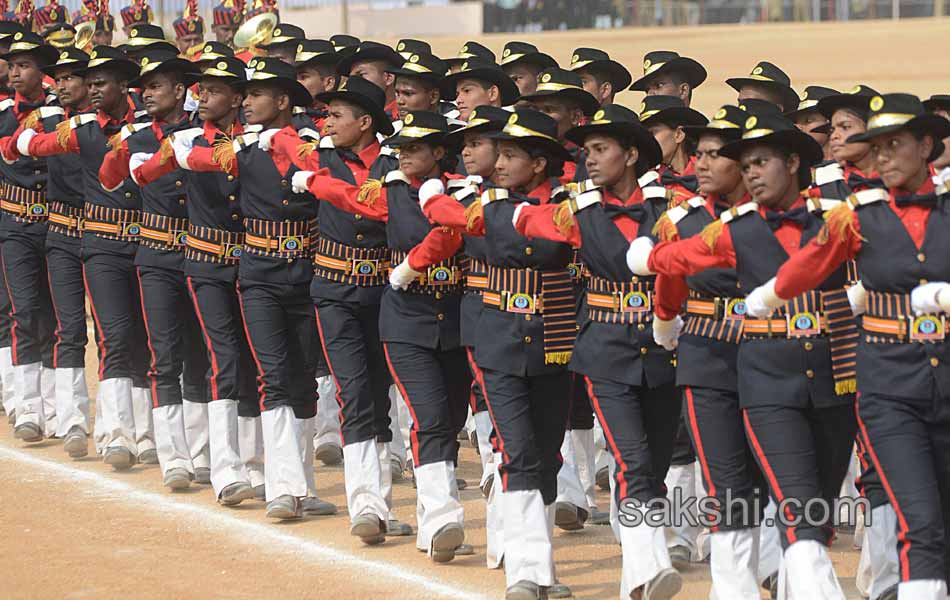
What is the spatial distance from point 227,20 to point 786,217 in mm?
10228

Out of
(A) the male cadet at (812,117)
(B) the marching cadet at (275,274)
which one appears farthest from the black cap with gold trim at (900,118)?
(B) the marching cadet at (275,274)

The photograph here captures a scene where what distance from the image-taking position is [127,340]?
488 inches

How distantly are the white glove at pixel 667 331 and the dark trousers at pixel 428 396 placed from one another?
170cm

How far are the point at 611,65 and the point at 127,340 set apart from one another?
373 cm

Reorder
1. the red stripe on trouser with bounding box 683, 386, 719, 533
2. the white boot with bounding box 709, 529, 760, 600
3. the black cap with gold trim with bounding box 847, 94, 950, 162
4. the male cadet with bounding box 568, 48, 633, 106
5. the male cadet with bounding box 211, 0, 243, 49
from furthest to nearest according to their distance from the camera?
the male cadet with bounding box 211, 0, 243, 49
the male cadet with bounding box 568, 48, 633, 106
the red stripe on trouser with bounding box 683, 386, 719, 533
the white boot with bounding box 709, 529, 760, 600
the black cap with gold trim with bounding box 847, 94, 950, 162

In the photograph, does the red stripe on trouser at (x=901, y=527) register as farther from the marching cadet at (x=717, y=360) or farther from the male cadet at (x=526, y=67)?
the male cadet at (x=526, y=67)

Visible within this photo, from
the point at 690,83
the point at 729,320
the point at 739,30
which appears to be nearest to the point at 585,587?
the point at 729,320

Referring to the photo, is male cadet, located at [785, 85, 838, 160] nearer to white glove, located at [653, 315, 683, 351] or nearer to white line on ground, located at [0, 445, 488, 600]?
white glove, located at [653, 315, 683, 351]

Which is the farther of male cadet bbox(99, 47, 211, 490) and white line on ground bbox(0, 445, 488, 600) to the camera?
male cadet bbox(99, 47, 211, 490)

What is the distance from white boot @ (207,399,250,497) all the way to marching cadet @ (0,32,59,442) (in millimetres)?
2553

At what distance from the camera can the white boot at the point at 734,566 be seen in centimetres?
825

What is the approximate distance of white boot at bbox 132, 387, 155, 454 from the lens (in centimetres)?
1262

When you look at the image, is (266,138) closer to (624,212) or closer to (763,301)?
(624,212)

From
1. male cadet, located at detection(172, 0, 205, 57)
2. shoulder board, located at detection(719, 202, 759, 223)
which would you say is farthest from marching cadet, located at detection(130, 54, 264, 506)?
male cadet, located at detection(172, 0, 205, 57)
